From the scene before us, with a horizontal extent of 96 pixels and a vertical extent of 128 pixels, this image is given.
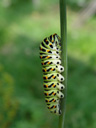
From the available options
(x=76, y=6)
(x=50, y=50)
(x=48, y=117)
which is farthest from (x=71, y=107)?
(x=76, y=6)

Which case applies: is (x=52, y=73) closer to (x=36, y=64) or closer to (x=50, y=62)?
(x=50, y=62)

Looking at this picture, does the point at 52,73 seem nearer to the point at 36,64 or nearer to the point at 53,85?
the point at 53,85

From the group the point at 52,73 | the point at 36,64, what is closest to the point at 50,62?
the point at 52,73

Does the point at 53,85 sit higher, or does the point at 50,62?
the point at 50,62

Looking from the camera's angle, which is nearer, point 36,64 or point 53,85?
point 53,85

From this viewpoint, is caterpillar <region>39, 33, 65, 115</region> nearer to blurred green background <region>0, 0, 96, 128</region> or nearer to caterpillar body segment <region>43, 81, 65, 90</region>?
caterpillar body segment <region>43, 81, 65, 90</region>

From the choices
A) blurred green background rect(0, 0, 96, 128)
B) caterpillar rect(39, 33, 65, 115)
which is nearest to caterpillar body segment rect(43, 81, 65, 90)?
caterpillar rect(39, 33, 65, 115)

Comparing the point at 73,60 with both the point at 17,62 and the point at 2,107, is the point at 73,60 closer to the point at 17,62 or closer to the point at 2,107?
the point at 17,62

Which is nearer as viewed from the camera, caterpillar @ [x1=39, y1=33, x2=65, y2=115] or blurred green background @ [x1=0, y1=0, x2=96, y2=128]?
caterpillar @ [x1=39, y1=33, x2=65, y2=115]
